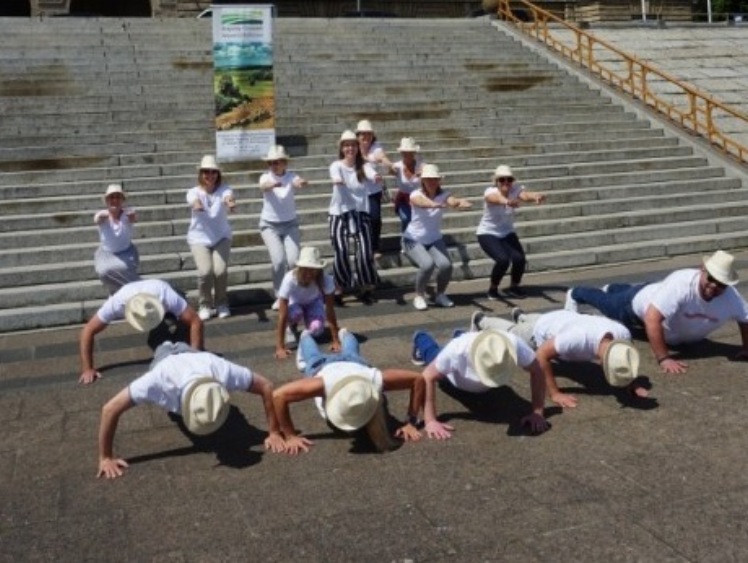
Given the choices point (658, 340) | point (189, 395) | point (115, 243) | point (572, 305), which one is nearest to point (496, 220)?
point (572, 305)

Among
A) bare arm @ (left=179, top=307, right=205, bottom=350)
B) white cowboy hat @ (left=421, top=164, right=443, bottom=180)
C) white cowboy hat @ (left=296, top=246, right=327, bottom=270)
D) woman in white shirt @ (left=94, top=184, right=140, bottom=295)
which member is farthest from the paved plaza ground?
white cowboy hat @ (left=421, top=164, right=443, bottom=180)

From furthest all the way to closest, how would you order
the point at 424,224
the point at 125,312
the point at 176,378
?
the point at 424,224 → the point at 125,312 → the point at 176,378

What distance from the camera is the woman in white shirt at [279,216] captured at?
897cm

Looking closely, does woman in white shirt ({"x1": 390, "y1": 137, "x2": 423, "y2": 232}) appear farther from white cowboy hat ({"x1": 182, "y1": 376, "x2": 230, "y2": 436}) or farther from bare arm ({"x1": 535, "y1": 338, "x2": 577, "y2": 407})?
white cowboy hat ({"x1": 182, "y1": 376, "x2": 230, "y2": 436})

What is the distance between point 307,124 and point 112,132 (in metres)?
3.29

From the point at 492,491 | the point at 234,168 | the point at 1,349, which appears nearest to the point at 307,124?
the point at 234,168

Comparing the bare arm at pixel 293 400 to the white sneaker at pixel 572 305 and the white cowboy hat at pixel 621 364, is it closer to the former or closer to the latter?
the white cowboy hat at pixel 621 364

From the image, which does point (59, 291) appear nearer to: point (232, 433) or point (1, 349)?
point (1, 349)

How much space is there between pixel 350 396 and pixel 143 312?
2.46 metres

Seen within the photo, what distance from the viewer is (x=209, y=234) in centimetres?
888

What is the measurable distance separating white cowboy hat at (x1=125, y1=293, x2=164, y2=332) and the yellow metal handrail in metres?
11.5

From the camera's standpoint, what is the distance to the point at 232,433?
570 cm

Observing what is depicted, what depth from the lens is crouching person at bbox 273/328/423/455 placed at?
4785 mm

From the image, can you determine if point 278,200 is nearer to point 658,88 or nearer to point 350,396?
point 350,396
